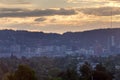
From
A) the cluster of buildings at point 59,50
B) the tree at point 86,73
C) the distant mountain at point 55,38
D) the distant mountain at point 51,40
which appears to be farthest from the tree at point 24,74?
the distant mountain at point 51,40

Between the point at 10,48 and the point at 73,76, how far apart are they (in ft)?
419

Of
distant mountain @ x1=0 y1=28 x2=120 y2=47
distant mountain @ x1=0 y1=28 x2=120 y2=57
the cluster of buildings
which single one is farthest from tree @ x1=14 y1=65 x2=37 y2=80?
distant mountain @ x1=0 y1=28 x2=120 y2=57

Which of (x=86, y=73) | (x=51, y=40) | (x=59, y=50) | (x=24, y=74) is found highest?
(x=24, y=74)

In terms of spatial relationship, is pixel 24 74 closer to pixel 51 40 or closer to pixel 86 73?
pixel 86 73

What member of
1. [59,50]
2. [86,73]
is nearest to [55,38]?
[59,50]

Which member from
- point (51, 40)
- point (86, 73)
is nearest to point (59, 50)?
point (51, 40)

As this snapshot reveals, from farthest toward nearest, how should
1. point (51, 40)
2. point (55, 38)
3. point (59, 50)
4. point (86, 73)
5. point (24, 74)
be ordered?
point (59, 50) < point (51, 40) < point (55, 38) < point (86, 73) < point (24, 74)

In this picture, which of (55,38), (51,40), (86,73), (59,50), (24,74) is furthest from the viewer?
(59,50)

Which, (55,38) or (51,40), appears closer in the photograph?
(55,38)

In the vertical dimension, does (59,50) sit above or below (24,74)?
below

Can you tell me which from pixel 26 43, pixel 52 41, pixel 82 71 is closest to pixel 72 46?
pixel 52 41

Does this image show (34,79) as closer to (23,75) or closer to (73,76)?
(23,75)

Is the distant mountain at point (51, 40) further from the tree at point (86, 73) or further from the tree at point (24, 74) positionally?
the tree at point (24, 74)

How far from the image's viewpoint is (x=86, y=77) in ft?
137
